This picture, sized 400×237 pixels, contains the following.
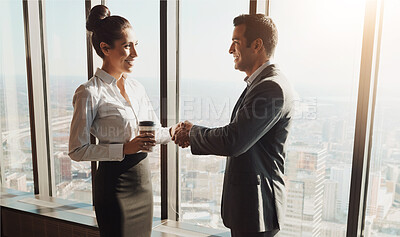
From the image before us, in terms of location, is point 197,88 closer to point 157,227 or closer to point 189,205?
point 189,205

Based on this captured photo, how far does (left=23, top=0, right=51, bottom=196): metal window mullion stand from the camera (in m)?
2.87

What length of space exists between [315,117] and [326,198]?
483 mm

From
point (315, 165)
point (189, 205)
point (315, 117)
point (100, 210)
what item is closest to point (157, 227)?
point (189, 205)

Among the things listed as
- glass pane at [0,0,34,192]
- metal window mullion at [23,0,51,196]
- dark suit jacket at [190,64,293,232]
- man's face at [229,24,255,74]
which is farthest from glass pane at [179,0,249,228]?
glass pane at [0,0,34,192]

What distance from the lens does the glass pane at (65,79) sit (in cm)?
272

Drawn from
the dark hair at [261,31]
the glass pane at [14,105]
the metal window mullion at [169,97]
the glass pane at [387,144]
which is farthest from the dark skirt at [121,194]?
the glass pane at [14,105]

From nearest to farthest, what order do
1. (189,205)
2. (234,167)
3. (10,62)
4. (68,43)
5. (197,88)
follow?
(234,167) < (197,88) < (189,205) < (68,43) < (10,62)

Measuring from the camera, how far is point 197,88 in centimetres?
→ 232

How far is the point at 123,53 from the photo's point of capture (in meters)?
1.69

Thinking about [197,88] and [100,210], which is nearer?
[100,210]

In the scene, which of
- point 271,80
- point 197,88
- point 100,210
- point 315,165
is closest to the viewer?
point 271,80

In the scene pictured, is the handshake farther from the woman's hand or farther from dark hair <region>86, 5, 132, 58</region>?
dark hair <region>86, 5, 132, 58</region>

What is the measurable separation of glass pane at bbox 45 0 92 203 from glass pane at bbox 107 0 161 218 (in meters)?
0.45

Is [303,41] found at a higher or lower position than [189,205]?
higher
